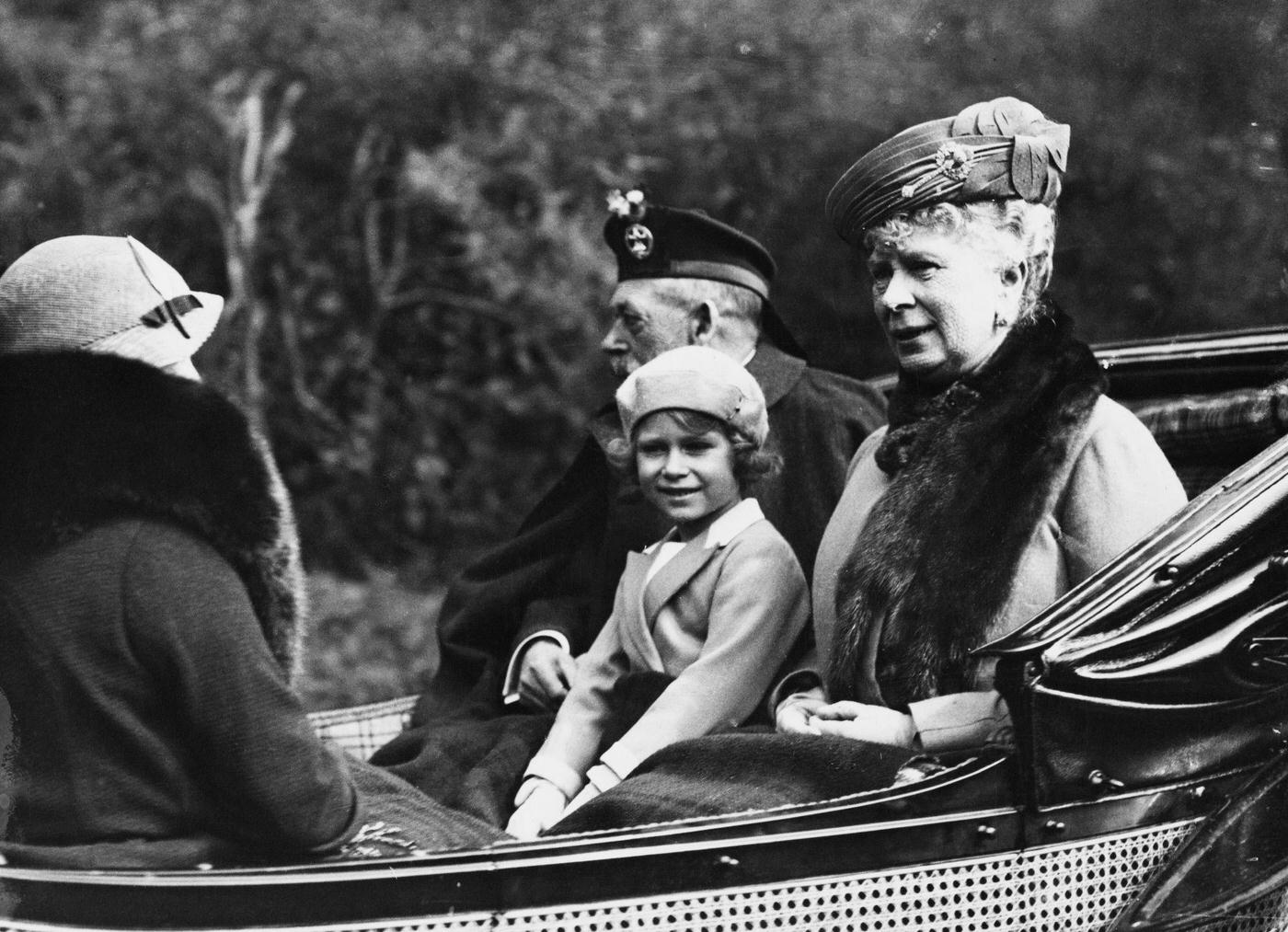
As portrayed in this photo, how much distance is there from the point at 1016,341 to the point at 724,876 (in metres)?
1.11

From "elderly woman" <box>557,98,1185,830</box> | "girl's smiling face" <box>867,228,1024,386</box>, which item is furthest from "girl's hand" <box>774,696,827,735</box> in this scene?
"girl's smiling face" <box>867,228,1024,386</box>

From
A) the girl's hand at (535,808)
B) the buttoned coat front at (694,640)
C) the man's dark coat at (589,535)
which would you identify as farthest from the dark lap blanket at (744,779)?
the man's dark coat at (589,535)

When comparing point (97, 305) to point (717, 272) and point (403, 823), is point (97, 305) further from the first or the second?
point (717, 272)

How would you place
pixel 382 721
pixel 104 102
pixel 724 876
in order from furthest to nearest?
pixel 104 102 < pixel 382 721 < pixel 724 876

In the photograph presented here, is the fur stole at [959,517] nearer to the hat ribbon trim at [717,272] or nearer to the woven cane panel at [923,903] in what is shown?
the woven cane panel at [923,903]

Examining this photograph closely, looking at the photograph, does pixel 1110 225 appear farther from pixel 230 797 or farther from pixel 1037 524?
pixel 230 797

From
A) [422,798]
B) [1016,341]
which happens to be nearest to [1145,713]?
[1016,341]

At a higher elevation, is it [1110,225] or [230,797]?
[1110,225]

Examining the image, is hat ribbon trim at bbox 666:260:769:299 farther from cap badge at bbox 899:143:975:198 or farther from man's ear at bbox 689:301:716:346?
cap badge at bbox 899:143:975:198

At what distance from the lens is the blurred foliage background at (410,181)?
7.58m

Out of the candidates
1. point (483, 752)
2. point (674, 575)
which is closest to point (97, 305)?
point (674, 575)

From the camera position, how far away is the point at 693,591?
3396mm

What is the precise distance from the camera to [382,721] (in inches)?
170

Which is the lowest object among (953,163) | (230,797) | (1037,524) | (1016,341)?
(230,797)
